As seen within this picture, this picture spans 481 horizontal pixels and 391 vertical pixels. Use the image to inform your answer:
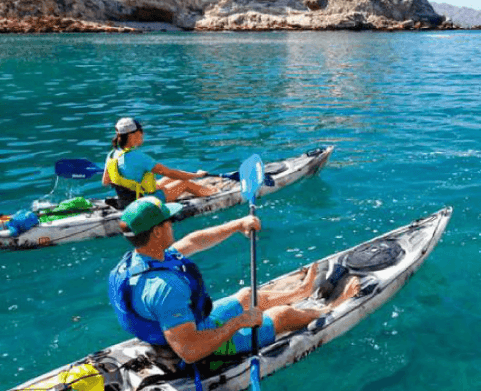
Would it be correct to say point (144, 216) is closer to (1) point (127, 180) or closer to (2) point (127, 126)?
(2) point (127, 126)

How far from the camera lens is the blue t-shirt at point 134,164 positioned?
776cm

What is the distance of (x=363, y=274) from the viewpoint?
630cm

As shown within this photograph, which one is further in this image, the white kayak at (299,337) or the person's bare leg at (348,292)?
the person's bare leg at (348,292)

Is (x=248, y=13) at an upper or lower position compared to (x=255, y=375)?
upper

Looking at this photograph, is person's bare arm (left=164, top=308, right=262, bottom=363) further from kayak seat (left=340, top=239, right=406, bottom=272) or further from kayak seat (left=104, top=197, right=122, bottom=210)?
kayak seat (left=104, top=197, right=122, bottom=210)

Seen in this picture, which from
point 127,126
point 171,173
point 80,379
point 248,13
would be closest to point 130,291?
point 80,379

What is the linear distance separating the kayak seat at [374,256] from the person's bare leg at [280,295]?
55 centimetres

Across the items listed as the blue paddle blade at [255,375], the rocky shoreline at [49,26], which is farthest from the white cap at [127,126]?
the rocky shoreline at [49,26]

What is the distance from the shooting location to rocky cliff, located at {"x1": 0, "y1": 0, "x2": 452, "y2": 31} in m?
78.2

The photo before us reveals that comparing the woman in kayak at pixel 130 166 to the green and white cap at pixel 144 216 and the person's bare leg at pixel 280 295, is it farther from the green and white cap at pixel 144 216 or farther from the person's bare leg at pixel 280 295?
the green and white cap at pixel 144 216

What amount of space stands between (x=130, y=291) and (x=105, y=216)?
189 inches

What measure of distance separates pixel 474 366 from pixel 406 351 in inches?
27.6

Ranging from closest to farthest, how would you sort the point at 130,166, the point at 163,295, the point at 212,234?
the point at 163,295 < the point at 212,234 < the point at 130,166

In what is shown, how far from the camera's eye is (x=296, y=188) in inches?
406
